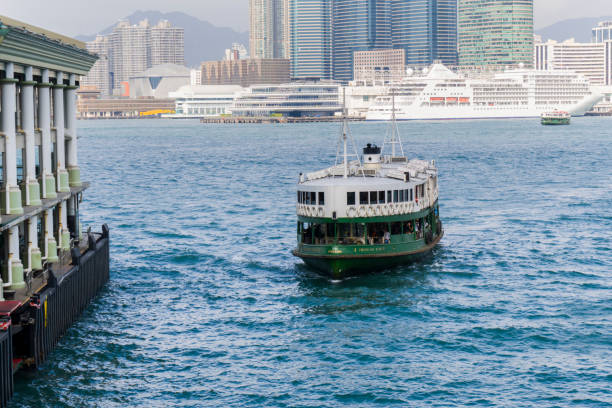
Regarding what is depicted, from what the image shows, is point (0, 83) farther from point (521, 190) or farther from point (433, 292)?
point (521, 190)

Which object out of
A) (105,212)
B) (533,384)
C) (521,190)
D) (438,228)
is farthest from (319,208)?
(521,190)

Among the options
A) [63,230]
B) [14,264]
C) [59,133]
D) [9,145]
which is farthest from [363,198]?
[9,145]

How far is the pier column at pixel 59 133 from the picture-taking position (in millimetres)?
39750

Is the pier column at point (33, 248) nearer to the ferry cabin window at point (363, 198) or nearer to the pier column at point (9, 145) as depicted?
the pier column at point (9, 145)

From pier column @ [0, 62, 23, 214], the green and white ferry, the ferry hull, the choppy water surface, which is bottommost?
the choppy water surface

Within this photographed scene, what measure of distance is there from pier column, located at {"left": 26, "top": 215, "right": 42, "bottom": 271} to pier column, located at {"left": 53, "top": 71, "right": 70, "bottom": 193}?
206 inches

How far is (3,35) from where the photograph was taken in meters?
27.8

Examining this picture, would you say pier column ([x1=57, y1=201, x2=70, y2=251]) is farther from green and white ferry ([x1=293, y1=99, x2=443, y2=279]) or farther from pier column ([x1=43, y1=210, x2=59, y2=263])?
green and white ferry ([x1=293, y1=99, x2=443, y2=279])

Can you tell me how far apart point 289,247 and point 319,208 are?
12482 mm

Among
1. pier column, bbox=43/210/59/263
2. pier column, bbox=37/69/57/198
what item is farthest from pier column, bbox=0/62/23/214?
pier column, bbox=43/210/59/263

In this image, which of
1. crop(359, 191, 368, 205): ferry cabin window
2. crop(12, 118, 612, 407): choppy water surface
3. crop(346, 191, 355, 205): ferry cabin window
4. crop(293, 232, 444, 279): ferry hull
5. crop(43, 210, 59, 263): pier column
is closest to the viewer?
crop(12, 118, 612, 407): choppy water surface

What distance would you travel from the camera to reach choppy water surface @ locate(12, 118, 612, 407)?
30625 mm

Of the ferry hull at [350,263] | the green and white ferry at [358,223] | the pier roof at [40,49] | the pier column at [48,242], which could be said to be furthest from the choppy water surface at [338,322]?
the pier roof at [40,49]

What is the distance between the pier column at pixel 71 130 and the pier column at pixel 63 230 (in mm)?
2398
